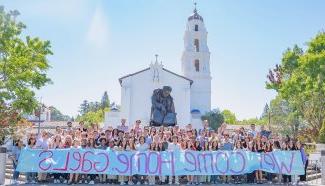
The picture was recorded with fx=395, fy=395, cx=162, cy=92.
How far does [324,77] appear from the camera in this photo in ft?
101

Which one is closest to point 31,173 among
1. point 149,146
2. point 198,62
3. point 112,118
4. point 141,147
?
point 141,147

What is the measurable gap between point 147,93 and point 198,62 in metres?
13.2

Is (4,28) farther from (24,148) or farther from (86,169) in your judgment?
(86,169)

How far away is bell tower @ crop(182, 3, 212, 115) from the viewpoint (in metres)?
61.6

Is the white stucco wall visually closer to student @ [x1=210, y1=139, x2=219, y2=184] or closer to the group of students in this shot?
the group of students

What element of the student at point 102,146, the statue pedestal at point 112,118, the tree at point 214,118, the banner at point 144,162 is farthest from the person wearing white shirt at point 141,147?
the tree at point 214,118

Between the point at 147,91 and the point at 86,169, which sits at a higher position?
the point at 147,91

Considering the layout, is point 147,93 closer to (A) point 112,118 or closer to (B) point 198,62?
(A) point 112,118

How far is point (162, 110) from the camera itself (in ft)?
81.9

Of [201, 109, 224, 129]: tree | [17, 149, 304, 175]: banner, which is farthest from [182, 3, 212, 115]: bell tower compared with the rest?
[17, 149, 304, 175]: banner

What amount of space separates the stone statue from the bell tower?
1432 inches

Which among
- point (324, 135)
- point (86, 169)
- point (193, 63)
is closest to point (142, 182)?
point (86, 169)

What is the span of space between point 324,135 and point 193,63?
35.3 m

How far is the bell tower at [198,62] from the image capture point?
202ft
